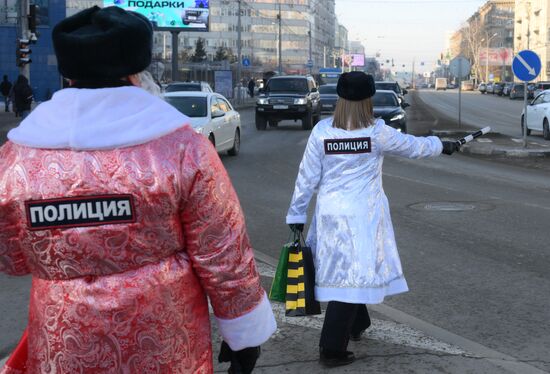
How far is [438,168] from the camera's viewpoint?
52.4ft

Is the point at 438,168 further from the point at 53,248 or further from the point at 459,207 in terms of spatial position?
the point at 53,248

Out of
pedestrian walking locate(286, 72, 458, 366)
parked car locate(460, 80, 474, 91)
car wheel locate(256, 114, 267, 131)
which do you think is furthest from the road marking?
parked car locate(460, 80, 474, 91)

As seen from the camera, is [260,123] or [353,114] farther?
[260,123]

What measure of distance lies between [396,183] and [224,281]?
37.9 ft

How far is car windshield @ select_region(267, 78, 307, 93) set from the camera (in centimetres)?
2927

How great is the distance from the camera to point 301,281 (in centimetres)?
451

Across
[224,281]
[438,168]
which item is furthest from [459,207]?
[224,281]

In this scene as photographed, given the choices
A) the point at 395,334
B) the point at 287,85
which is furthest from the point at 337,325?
the point at 287,85

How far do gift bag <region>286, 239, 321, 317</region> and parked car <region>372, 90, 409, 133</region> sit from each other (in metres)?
17.2

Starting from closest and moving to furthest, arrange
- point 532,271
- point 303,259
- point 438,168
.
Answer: point 303,259 → point 532,271 → point 438,168

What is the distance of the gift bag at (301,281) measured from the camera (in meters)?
4.50

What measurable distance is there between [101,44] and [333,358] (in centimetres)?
283

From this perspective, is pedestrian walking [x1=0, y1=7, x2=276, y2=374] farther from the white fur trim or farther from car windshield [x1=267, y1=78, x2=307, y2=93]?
car windshield [x1=267, y1=78, x2=307, y2=93]

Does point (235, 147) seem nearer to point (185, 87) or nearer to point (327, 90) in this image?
point (185, 87)
